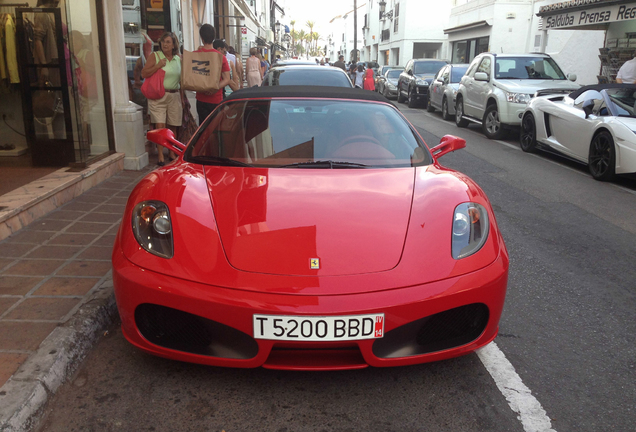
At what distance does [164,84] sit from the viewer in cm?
698

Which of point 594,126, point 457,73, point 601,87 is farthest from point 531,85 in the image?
point 457,73

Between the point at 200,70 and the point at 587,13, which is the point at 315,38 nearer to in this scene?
the point at 587,13

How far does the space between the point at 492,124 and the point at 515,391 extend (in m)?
9.28

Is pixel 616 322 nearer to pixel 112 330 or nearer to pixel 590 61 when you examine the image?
pixel 112 330

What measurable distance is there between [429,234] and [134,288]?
1308 millimetres

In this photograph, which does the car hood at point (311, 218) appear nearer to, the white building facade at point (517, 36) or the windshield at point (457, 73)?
the windshield at point (457, 73)

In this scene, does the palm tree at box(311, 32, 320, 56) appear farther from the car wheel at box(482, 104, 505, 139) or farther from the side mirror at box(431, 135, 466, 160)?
the side mirror at box(431, 135, 466, 160)

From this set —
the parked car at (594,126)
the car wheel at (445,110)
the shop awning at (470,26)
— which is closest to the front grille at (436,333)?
the parked car at (594,126)

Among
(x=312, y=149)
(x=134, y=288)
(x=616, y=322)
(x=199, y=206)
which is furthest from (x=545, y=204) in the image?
(x=134, y=288)

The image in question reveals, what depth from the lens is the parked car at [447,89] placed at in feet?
45.0

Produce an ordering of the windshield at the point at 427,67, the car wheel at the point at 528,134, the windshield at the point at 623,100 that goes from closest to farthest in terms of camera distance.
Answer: the windshield at the point at 623,100, the car wheel at the point at 528,134, the windshield at the point at 427,67

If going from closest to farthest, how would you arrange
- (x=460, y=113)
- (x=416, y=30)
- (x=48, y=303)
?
(x=48, y=303) < (x=460, y=113) < (x=416, y=30)

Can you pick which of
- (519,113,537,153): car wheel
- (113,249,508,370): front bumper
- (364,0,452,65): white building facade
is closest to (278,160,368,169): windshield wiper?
(113,249,508,370): front bumper

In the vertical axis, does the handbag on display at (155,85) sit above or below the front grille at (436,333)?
above
